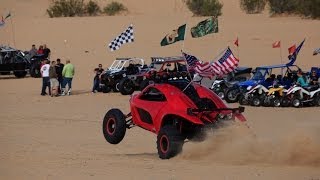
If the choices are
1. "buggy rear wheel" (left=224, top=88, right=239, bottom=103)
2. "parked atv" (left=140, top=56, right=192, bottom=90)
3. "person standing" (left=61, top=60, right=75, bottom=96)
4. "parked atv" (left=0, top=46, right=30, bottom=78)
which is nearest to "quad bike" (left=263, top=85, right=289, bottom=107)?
"buggy rear wheel" (left=224, top=88, right=239, bottom=103)

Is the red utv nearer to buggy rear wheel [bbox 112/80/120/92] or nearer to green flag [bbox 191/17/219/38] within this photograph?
green flag [bbox 191/17/219/38]

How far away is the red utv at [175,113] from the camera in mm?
12992

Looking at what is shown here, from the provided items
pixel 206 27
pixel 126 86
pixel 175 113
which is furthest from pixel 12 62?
pixel 175 113

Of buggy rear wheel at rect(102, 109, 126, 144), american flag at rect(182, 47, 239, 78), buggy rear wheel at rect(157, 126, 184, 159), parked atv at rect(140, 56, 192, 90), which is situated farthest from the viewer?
parked atv at rect(140, 56, 192, 90)

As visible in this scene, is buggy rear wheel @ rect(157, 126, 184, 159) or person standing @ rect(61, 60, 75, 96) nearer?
buggy rear wheel @ rect(157, 126, 184, 159)

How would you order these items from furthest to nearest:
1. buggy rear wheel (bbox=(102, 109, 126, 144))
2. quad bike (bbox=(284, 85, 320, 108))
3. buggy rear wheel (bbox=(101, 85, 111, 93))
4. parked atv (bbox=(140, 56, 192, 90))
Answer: buggy rear wheel (bbox=(101, 85, 111, 93)) < parked atv (bbox=(140, 56, 192, 90)) < quad bike (bbox=(284, 85, 320, 108)) < buggy rear wheel (bbox=(102, 109, 126, 144))

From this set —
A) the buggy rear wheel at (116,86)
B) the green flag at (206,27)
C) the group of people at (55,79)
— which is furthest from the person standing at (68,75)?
the green flag at (206,27)

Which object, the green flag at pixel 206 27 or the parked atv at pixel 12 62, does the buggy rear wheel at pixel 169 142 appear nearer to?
the green flag at pixel 206 27

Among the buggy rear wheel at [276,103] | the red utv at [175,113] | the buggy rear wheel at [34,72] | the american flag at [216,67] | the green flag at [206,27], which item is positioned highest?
the green flag at [206,27]

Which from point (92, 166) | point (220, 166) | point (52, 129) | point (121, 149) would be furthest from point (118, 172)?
point (52, 129)

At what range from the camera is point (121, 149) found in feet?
50.4

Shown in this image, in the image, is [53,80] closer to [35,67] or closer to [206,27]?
[206,27]

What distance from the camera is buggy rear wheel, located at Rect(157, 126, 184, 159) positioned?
1294 cm

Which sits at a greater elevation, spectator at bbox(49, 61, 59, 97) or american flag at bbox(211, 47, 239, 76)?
american flag at bbox(211, 47, 239, 76)
